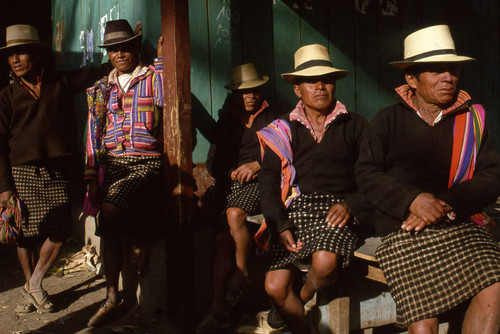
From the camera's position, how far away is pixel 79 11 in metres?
5.70

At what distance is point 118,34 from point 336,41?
214cm

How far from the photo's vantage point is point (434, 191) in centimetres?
259

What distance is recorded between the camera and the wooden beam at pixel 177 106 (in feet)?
10.9

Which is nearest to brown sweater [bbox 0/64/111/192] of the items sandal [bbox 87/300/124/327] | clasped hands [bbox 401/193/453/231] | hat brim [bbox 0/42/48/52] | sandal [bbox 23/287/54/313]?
hat brim [bbox 0/42/48/52]

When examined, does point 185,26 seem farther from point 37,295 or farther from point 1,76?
point 1,76

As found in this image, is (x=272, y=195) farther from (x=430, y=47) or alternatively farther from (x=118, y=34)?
(x=118, y=34)

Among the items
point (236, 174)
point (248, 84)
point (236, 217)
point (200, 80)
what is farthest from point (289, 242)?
point (200, 80)

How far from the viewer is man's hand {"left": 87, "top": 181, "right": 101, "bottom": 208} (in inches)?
152

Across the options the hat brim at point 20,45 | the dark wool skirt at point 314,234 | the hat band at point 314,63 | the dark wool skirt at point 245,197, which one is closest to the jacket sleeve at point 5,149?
the hat brim at point 20,45

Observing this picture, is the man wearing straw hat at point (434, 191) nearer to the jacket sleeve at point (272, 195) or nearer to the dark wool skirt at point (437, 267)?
the dark wool skirt at point (437, 267)

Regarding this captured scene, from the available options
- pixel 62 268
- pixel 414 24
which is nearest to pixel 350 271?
pixel 414 24

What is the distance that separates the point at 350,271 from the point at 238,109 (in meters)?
1.71

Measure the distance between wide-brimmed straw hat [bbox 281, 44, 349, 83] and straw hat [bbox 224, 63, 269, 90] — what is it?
0.56 meters

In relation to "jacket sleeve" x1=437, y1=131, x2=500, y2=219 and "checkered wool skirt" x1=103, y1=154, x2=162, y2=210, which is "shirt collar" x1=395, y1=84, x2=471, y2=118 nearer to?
"jacket sleeve" x1=437, y1=131, x2=500, y2=219
